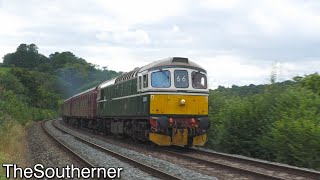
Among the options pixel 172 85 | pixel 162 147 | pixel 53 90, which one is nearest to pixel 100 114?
pixel 162 147

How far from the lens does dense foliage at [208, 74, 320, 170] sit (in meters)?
13.4

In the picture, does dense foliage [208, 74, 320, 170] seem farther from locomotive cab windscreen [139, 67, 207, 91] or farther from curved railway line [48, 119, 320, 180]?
locomotive cab windscreen [139, 67, 207, 91]

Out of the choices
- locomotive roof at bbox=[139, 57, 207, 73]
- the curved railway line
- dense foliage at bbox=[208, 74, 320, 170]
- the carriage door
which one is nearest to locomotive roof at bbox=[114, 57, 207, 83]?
locomotive roof at bbox=[139, 57, 207, 73]

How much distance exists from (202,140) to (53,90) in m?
95.8

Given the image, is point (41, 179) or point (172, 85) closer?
point (41, 179)

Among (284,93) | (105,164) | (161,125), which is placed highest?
(284,93)

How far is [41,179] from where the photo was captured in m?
10.7

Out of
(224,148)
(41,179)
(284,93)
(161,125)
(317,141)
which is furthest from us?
(224,148)

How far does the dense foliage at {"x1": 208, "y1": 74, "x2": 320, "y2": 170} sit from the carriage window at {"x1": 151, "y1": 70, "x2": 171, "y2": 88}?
2630 millimetres

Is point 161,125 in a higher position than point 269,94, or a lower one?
lower

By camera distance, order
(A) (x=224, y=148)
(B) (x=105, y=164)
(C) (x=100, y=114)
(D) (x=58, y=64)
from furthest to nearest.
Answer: (D) (x=58, y=64) < (C) (x=100, y=114) < (A) (x=224, y=148) < (B) (x=105, y=164)

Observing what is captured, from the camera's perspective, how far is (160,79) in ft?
59.3

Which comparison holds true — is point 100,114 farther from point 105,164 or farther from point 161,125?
point 105,164

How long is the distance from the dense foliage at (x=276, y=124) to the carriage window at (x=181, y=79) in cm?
197
